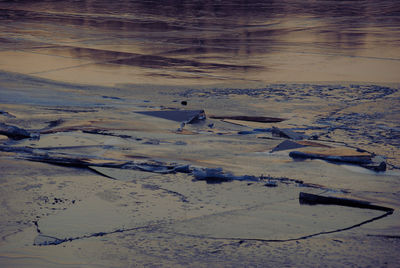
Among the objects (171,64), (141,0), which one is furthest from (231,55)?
(141,0)

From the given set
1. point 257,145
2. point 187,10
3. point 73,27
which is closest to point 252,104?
point 257,145

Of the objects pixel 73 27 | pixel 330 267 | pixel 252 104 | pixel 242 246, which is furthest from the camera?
pixel 73 27

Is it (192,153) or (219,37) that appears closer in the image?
(192,153)

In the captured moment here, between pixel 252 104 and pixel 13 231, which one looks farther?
pixel 252 104

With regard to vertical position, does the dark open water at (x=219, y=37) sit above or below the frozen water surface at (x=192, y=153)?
above

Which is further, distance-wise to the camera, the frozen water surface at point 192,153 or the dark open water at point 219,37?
the dark open water at point 219,37

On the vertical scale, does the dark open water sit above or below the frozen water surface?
above

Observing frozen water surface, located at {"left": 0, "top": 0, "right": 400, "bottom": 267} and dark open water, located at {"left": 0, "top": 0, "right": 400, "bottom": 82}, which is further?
dark open water, located at {"left": 0, "top": 0, "right": 400, "bottom": 82}

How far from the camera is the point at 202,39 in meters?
14.0

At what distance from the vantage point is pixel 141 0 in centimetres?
2642

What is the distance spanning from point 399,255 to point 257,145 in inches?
97.1

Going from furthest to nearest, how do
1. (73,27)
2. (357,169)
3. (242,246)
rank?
1. (73,27)
2. (357,169)
3. (242,246)

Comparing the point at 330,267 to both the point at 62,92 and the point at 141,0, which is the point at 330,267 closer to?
the point at 62,92

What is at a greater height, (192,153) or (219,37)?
(219,37)
